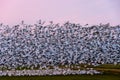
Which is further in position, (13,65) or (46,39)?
(46,39)

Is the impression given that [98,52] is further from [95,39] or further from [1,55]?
[1,55]

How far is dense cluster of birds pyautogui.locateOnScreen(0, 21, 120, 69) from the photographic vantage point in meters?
81.6

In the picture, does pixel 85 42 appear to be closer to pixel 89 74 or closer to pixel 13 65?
pixel 13 65

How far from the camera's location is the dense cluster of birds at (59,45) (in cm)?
8164

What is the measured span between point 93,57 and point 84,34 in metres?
16.9

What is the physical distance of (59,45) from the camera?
92.1 m

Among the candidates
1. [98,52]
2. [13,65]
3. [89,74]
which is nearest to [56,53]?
[98,52]

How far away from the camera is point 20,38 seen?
9056 centimetres

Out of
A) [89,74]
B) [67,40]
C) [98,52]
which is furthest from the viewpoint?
[67,40]

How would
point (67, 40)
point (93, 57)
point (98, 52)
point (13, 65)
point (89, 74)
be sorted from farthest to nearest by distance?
point (67, 40) < point (98, 52) < point (93, 57) < point (13, 65) < point (89, 74)

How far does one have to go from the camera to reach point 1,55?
8294 cm

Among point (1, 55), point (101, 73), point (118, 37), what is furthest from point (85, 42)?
point (101, 73)

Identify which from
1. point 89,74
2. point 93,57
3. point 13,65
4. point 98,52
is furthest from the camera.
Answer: point 98,52

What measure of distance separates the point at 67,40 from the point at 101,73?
49.8m
